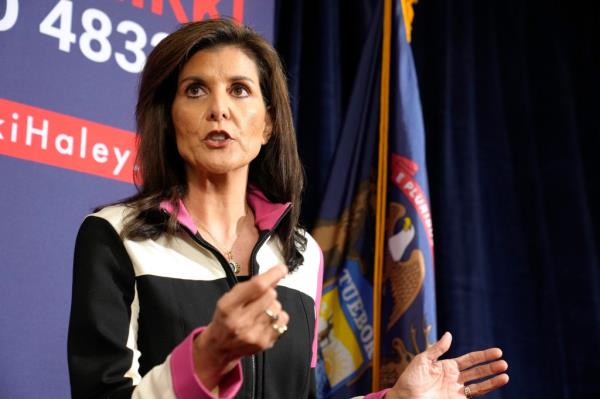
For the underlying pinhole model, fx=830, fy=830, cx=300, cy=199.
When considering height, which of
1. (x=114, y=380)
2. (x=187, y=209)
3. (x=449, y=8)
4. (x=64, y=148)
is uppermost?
(x=449, y=8)

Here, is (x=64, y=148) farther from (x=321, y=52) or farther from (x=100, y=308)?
(x=321, y=52)

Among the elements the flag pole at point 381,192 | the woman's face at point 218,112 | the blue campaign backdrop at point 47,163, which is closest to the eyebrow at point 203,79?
the woman's face at point 218,112

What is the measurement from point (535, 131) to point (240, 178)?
232 cm

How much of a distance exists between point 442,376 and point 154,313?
1.87 feet

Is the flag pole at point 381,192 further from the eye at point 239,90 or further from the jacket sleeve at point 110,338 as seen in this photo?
the jacket sleeve at point 110,338

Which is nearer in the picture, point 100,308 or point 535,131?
point 100,308

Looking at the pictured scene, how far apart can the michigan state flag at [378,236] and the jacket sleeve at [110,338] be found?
57.6 inches

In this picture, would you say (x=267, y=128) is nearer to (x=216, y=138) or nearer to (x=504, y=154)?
(x=216, y=138)

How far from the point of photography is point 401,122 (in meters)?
2.98

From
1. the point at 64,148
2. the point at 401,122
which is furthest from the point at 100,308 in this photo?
the point at 401,122

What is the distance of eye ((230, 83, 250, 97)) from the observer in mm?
1741

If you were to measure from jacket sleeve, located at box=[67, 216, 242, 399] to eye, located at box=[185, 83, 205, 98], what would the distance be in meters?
0.35

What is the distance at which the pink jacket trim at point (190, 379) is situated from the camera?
3.87 feet

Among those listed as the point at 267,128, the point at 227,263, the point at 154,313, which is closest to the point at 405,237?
the point at 267,128
